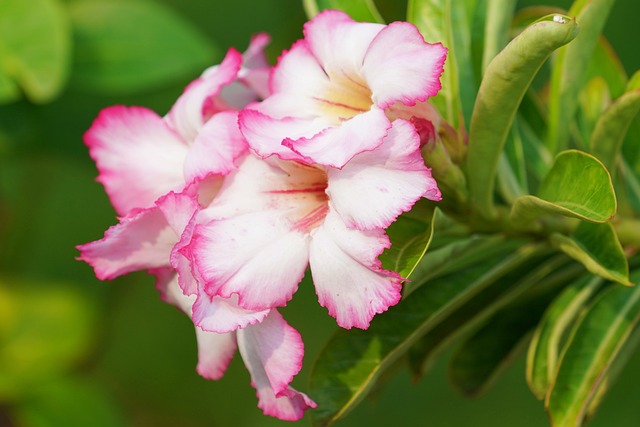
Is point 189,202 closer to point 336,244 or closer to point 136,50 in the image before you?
point 336,244

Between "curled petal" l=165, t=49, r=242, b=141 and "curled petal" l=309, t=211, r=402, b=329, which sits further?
"curled petal" l=165, t=49, r=242, b=141

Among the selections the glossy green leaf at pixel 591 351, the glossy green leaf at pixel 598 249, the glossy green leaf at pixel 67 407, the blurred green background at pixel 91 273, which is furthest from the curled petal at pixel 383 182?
the glossy green leaf at pixel 67 407

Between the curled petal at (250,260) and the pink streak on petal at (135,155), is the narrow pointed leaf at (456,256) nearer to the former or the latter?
the curled petal at (250,260)

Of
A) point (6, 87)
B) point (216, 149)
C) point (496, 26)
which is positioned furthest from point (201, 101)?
point (6, 87)

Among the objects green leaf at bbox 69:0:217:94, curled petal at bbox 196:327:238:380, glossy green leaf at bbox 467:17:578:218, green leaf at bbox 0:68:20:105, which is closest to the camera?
glossy green leaf at bbox 467:17:578:218

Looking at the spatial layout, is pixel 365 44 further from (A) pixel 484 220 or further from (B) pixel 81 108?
(B) pixel 81 108

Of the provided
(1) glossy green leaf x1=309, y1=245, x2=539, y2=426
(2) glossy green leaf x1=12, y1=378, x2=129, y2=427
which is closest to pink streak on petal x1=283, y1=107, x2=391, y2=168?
(1) glossy green leaf x1=309, y1=245, x2=539, y2=426

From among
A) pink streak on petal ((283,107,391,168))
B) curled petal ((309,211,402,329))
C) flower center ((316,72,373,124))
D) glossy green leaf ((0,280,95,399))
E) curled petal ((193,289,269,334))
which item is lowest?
glossy green leaf ((0,280,95,399))

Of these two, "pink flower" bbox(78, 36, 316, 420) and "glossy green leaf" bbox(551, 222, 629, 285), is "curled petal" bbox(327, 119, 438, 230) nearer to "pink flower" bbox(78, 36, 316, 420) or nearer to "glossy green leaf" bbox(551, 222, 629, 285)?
"pink flower" bbox(78, 36, 316, 420)
